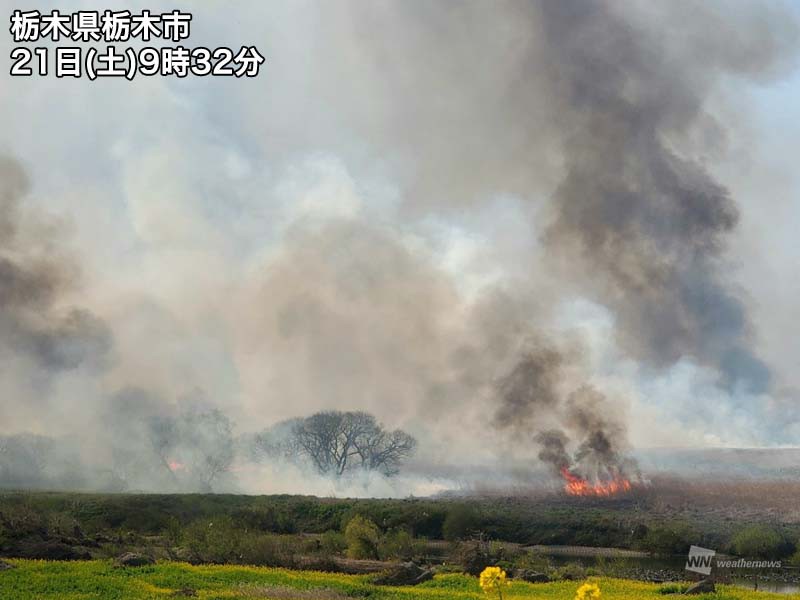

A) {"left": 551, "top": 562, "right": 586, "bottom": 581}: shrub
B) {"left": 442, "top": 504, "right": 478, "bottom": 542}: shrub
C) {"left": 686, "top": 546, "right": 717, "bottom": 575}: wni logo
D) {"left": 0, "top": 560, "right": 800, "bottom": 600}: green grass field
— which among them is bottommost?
{"left": 686, "top": 546, "right": 717, "bottom": 575}: wni logo

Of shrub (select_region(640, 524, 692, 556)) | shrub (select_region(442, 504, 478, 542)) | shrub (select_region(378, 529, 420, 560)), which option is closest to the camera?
shrub (select_region(378, 529, 420, 560))

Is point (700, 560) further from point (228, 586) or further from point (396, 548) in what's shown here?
point (228, 586)

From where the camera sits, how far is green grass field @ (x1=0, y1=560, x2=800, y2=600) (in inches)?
1331

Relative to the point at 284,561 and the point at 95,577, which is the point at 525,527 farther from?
the point at 95,577

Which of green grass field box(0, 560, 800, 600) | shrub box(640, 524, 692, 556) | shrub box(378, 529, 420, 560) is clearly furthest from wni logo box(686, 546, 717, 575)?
green grass field box(0, 560, 800, 600)

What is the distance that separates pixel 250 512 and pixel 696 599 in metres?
69.8

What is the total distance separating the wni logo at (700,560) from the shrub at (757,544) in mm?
3348

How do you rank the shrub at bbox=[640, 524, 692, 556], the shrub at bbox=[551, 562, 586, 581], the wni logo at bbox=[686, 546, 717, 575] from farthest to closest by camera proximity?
the shrub at bbox=[640, 524, 692, 556] < the wni logo at bbox=[686, 546, 717, 575] < the shrub at bbox=[551, 562, 586, 581]

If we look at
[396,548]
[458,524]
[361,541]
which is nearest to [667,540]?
[458,524]

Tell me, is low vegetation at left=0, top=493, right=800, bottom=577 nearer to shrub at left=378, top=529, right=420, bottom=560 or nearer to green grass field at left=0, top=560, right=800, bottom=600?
shrub at left=378, top=529, right=420, bottom=560

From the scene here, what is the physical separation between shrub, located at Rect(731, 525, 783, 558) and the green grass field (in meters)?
41.3

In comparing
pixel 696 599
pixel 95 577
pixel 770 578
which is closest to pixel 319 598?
pixel 95 577

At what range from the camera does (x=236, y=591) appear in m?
35.3

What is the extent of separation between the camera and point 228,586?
3700cm
